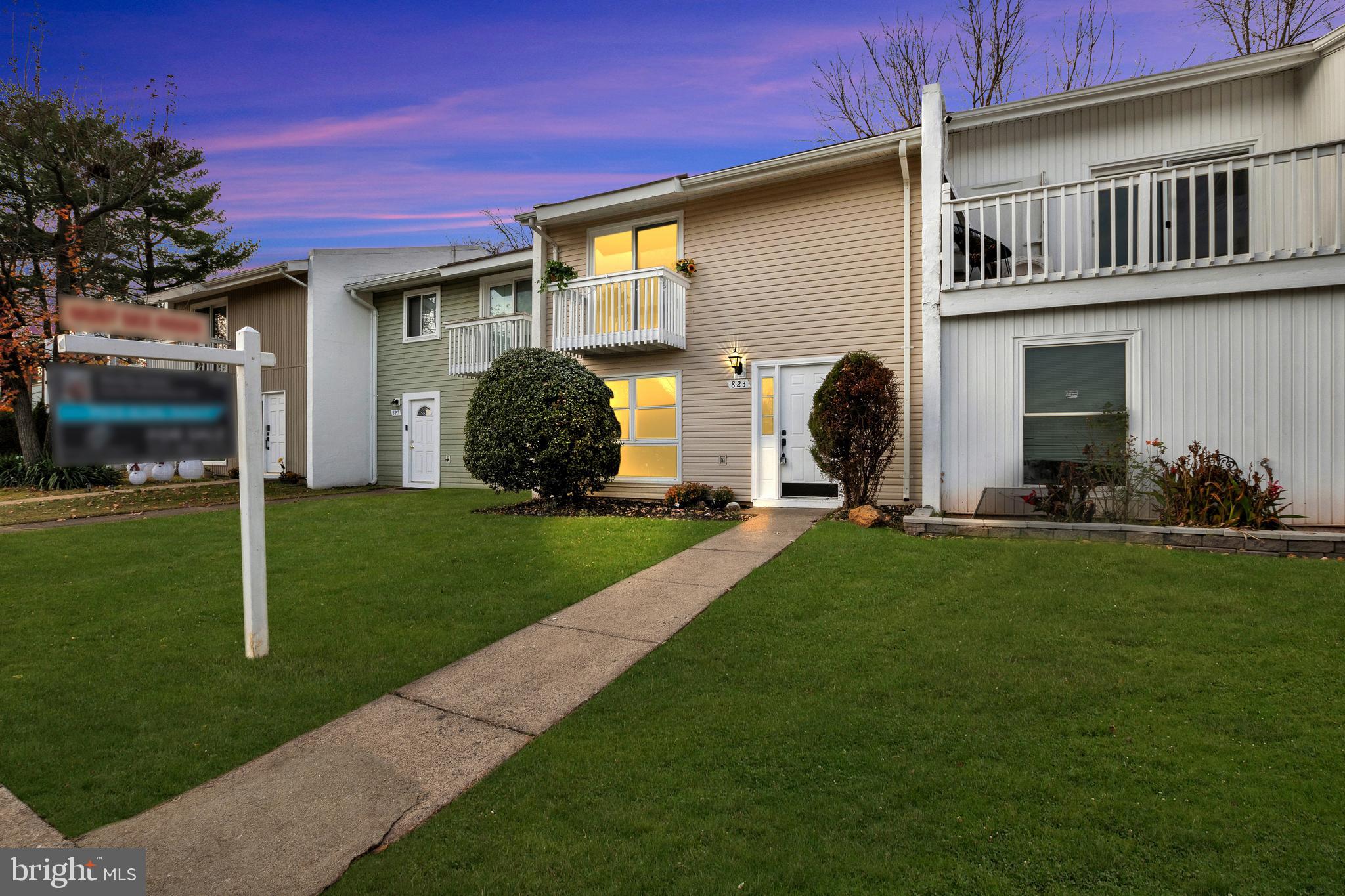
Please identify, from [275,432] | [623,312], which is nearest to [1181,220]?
[623,312]

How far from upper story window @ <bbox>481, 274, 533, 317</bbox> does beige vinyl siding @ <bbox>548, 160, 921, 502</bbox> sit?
3.56 metres

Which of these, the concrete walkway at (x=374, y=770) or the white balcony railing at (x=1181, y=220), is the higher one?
the white balcony railing at (x=1181, y=220)

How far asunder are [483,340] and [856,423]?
335 inches

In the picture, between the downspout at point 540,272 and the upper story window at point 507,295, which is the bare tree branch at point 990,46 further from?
the upper story window at point 507,295

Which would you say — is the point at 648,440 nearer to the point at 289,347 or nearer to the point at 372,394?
the point at 372,394

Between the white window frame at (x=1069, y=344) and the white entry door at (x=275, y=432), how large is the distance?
651 inches

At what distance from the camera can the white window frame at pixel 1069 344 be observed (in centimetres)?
717

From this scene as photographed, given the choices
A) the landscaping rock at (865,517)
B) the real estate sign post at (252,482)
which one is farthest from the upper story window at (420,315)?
the real estate sign post at (252,482)

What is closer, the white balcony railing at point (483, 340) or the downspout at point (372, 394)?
the white balcony railing at point (483, 340)

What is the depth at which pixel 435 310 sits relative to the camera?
50.5 feet

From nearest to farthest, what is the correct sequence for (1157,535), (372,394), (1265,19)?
(1157,535)
(1265,19)
(372,394)

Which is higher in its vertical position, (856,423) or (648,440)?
(856,423)

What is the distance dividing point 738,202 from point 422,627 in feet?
28.3

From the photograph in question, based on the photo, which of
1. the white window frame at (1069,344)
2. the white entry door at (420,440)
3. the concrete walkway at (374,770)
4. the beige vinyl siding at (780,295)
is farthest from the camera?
the white entry door at (420,440)
